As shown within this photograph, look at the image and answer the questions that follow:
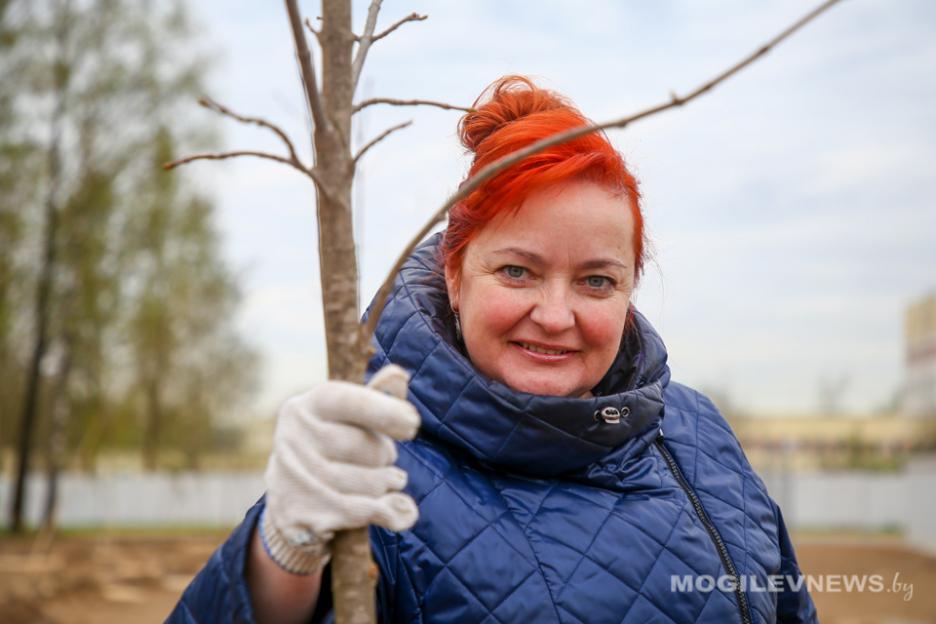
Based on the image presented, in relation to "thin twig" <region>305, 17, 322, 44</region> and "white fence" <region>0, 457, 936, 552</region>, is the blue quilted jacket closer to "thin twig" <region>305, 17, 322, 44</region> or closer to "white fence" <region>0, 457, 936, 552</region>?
"thin twig" <region>305, 17, 322, 44</region>

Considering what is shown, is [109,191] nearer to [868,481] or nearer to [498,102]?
[498,102]

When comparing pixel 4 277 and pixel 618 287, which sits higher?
pixel 4 277

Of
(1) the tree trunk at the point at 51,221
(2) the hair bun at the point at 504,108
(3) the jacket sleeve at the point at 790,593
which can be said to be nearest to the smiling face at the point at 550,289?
(2) the hair bun at the point at 504,108

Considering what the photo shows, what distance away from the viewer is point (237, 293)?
79.9 feet

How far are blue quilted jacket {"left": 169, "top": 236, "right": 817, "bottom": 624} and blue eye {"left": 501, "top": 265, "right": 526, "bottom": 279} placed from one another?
158 millimetres

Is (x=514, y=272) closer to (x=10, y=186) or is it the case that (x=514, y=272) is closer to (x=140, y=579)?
(x=140, y=579)

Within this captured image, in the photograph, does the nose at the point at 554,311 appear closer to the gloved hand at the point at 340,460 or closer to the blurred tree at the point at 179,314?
the gloved hand at the point at 340,460

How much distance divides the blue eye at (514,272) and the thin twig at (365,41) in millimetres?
431

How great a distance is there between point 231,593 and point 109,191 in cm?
1873

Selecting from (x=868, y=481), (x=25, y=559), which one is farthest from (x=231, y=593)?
(x=868, y=481)

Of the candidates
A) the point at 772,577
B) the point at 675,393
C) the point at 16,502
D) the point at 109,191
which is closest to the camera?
the point at 772,577

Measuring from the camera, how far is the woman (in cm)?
152

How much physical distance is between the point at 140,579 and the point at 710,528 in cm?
1534

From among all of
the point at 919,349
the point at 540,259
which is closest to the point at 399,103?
the point at 540,259
